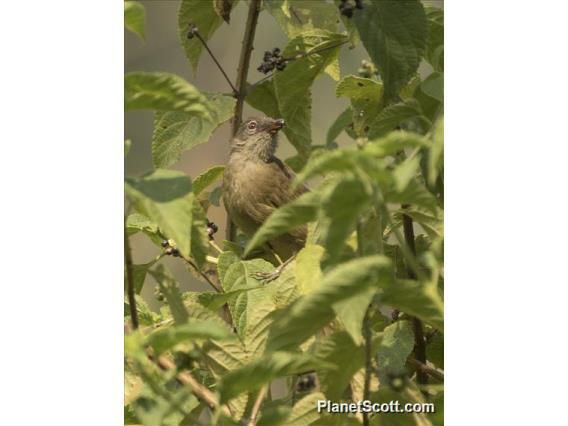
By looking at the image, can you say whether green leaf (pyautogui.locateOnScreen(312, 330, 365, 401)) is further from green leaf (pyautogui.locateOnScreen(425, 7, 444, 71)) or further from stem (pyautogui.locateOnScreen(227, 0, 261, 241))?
stem (pyautogui.locateOnScreen(227, 0, 261, 241))

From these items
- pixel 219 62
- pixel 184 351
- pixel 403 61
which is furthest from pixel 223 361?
pixel 219 62

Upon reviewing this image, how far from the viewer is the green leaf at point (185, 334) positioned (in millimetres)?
1768

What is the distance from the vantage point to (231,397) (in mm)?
1906

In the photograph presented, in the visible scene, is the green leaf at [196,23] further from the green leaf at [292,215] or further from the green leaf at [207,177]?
the green leaf at [292,215]

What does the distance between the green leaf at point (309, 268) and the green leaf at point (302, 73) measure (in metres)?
0.72

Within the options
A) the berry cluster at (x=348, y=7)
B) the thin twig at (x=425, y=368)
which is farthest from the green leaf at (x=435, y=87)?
the thin twig at (x=425, y=368)

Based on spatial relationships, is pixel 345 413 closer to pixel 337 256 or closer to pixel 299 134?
pixel 337 256

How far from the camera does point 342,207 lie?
174 cm

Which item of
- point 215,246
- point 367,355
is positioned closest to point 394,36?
point 367,355

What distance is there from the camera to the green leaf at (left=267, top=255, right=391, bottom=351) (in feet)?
5.58

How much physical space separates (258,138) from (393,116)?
1.76 meters

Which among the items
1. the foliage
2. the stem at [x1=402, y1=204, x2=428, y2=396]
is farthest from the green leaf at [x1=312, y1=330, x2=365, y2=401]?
the stem at [x1=402, y1=204, x2=428, y2=396]

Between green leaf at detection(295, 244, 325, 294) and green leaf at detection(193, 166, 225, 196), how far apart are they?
2.39ft

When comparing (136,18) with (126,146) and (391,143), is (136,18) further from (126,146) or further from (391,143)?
(391,143)
